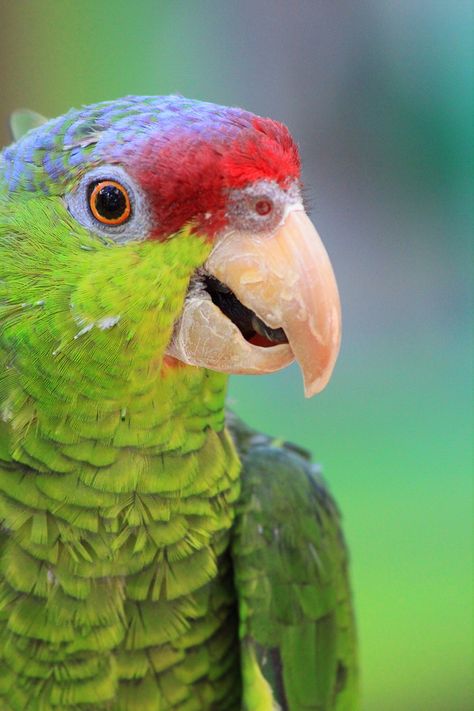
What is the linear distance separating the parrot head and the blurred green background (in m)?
1.46

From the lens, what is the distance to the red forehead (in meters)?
0.81

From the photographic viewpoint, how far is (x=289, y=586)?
1.14 meters

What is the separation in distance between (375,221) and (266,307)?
1836 millimetres

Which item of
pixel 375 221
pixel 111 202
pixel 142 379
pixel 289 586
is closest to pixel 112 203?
pixel 111 202

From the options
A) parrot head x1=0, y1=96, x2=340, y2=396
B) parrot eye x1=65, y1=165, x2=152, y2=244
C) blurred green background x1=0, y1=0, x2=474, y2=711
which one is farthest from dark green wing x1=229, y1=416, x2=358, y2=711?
blurred green background x1=0, y1=0, x2=474, y2=711

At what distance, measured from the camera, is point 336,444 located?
253 centimetres

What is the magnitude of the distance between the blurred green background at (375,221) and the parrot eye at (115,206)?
1505 millimetres

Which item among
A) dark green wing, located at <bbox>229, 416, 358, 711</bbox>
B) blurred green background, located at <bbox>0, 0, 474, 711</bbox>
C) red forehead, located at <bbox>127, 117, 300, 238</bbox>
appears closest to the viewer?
red forehead, located at <bbox>127, 117, 300, 238</bbox>

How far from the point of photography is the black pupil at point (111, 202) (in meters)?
0.82

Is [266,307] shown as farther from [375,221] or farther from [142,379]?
[375,221]

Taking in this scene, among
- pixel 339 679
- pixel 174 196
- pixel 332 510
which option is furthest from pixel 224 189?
pixel 339 679

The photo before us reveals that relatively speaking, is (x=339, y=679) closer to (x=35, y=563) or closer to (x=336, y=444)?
(x=35, y=563)

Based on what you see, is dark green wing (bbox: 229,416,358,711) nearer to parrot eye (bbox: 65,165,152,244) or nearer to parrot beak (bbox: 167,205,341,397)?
parrot beak (bbox: 167,205,341,397)

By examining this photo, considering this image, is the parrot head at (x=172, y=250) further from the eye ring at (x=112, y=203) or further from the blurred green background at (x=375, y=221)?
the blurred green background at (x=375, y=221)
